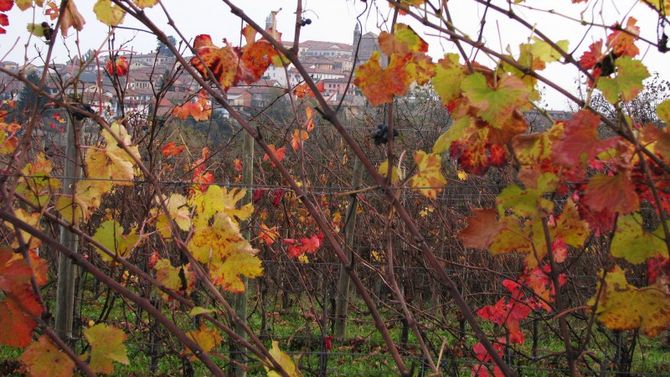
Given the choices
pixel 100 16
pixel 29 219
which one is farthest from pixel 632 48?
pixel 29 219

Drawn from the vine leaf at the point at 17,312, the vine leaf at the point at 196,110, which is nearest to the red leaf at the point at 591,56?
the vine leaf at the point at 17,312

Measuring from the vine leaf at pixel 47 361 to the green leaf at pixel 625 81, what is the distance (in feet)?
2.59

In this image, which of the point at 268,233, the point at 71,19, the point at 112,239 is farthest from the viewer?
the point at 268,233

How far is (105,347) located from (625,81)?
797 millimetres

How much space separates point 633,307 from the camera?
1034 mm

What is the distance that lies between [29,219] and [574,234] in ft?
4.02

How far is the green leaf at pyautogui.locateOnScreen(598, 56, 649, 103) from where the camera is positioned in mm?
995

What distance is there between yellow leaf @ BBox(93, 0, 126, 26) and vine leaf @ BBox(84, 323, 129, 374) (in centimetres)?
58

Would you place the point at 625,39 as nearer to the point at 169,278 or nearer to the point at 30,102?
the point at 169,278

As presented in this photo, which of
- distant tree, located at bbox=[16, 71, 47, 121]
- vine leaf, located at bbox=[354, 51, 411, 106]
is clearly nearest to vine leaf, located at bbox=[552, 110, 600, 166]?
A: vine leaf, located at bbox=[354, 51, 411, 106]

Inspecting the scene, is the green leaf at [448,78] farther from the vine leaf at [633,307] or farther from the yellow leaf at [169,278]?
the yellow leaf at [169,278]

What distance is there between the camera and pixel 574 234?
3.76ft

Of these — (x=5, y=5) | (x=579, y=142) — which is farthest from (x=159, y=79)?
(x=579, y=142)

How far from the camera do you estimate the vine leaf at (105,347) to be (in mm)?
1062
